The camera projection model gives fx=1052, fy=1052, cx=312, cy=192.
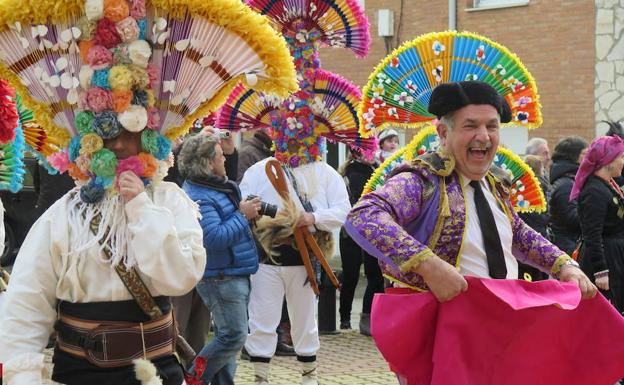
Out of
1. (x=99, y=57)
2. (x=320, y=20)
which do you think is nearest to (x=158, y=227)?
(x=99, y=57)

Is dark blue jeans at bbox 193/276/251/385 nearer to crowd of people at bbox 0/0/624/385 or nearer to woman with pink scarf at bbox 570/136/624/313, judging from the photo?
crowd of people at bbox 0/0/624/385

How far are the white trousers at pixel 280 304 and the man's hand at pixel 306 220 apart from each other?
0.98 ft

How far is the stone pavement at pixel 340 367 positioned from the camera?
7.98m

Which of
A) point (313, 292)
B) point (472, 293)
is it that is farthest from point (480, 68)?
point (472, 293)

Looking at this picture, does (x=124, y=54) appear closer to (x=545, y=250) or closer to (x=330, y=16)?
(x=545, y=250)

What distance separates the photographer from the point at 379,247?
3.94 meters

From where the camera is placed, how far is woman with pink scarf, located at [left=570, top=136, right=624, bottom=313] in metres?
7.94

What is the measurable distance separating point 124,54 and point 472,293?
1596 mm

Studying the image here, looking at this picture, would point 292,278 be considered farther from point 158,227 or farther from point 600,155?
point 158,227

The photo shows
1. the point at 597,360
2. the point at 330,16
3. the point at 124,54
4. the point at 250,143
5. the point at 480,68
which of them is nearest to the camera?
the point at 124,54

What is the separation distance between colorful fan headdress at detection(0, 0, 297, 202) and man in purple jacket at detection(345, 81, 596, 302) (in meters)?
0.62

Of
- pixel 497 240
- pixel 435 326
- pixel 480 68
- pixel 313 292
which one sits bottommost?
pixel 313 292

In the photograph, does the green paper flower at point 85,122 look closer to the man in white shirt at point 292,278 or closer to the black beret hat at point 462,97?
the black beret hat at point 462,97

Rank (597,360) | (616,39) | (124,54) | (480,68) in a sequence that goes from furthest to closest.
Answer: (616,39), (480,68), (597,360), (124,54)
